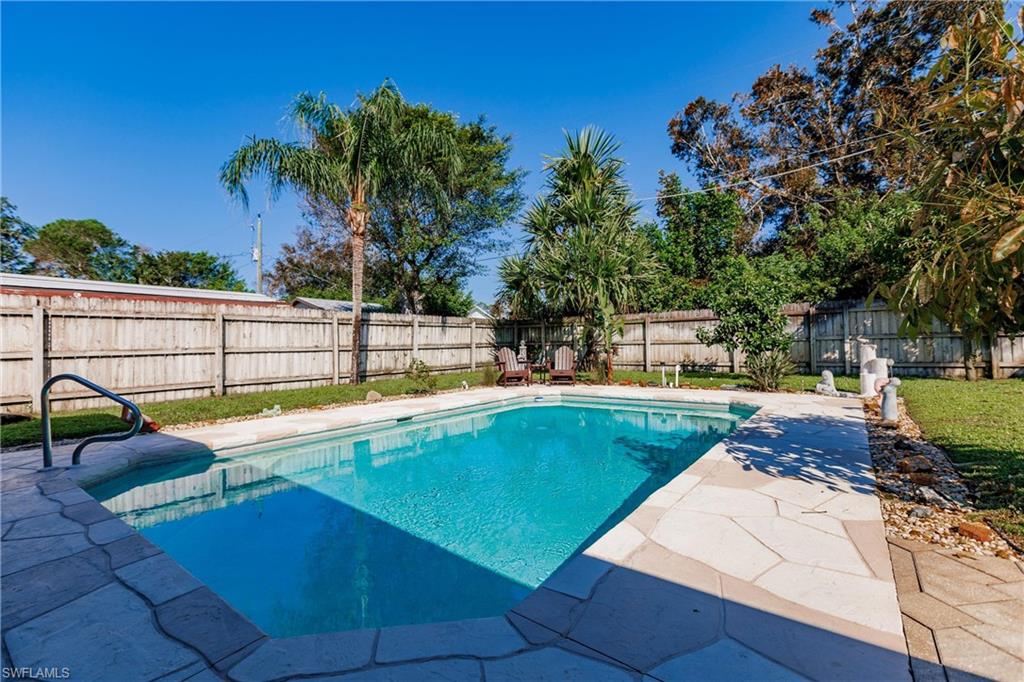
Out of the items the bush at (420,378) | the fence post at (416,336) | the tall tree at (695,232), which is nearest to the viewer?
the bush at (420,378)

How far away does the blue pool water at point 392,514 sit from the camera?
243cm

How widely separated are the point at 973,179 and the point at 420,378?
9132 mm

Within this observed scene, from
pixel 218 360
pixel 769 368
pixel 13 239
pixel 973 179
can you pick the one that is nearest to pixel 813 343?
pixel 769 368

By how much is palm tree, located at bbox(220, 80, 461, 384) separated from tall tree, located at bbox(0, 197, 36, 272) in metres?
25.3

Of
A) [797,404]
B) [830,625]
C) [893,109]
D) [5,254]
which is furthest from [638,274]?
[5,254]

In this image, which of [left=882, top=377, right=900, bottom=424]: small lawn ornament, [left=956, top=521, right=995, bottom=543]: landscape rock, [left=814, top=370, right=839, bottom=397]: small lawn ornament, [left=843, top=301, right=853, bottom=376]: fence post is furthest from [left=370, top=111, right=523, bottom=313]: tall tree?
[left=956, top=521, right=995, bottom=543]: landscape rock

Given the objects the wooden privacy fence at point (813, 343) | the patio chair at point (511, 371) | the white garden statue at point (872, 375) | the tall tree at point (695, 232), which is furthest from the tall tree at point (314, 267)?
the white garden statue at point (872, 375)

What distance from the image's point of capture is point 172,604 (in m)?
1.81

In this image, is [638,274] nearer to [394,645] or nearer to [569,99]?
[569,99]

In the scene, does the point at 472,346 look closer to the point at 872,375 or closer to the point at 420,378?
the point at 420,378

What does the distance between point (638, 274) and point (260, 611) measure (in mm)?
9601

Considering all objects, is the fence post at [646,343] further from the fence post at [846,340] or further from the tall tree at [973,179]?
the tall tree at [973,179]

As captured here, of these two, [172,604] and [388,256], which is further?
[388,256]

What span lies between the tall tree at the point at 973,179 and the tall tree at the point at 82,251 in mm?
33786
